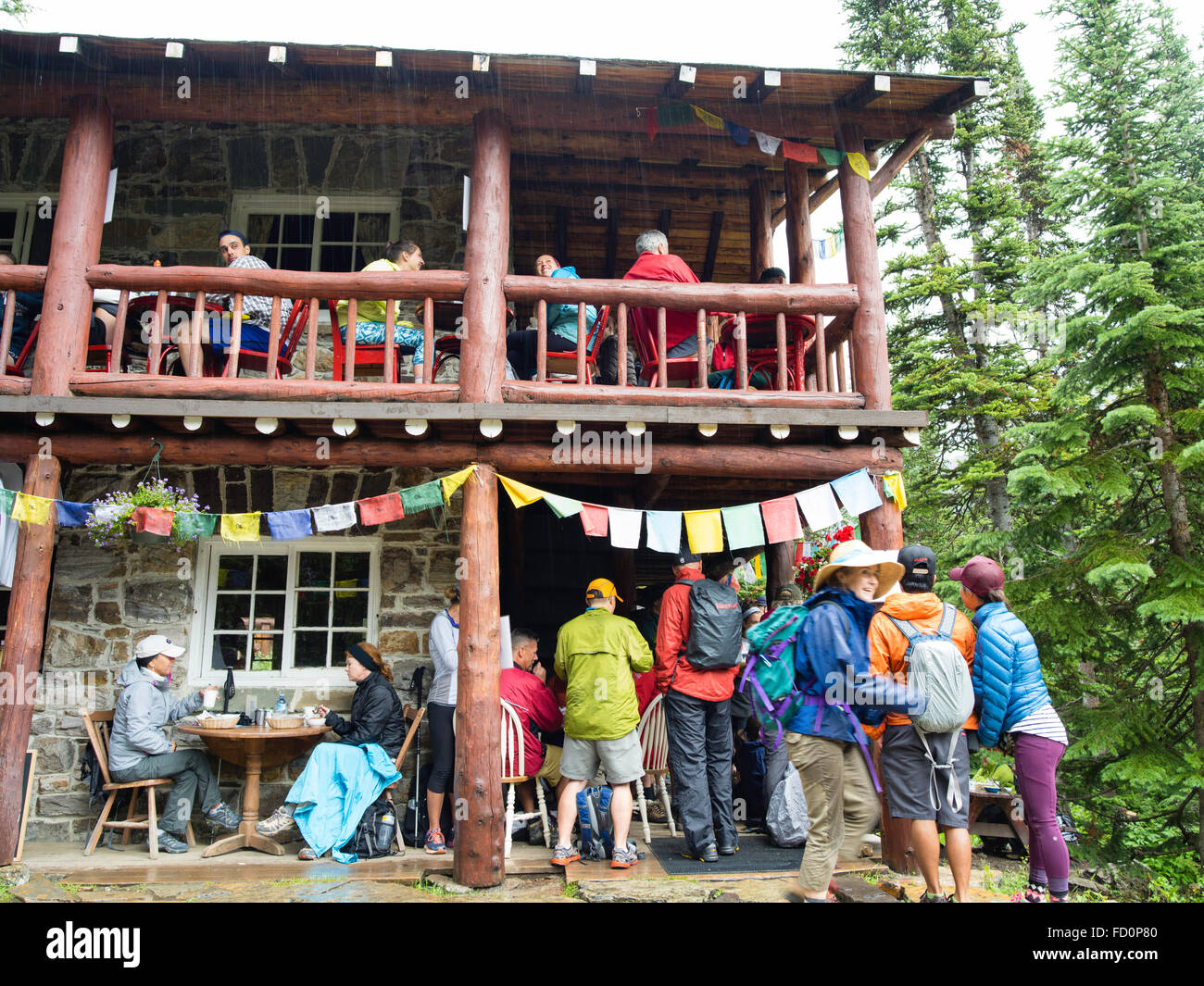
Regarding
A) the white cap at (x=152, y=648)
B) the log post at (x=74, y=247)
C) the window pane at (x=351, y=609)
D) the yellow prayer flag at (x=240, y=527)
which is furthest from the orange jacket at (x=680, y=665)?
the log post at (x=74, y=247)

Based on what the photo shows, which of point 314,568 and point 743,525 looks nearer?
point 743,525

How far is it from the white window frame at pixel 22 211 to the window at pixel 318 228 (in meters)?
1.94

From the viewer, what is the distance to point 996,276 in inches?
560

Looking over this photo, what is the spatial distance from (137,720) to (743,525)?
455cm

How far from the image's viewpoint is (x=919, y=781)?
14.4 ft

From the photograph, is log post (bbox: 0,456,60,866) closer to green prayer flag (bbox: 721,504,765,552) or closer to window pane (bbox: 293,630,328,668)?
window pane (bbox: 293,630,328,668)

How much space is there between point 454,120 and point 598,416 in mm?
2647

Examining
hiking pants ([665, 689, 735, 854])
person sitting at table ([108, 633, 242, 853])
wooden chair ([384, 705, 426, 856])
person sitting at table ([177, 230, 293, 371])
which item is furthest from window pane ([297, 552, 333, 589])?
hiking pants ([665, 689, 735, 854])

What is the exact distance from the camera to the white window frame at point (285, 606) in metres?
7.32

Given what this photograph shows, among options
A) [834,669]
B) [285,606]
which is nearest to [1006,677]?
[834,669]

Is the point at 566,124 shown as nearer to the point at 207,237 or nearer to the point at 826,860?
the point at 207,237

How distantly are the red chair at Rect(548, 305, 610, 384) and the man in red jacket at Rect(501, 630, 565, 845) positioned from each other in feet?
6.73

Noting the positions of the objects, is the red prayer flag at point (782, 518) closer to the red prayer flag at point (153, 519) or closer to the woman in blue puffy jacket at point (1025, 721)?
the woman in blue puffy jacket at point (1025, 721)

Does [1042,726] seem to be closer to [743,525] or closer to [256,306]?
[743,525]
